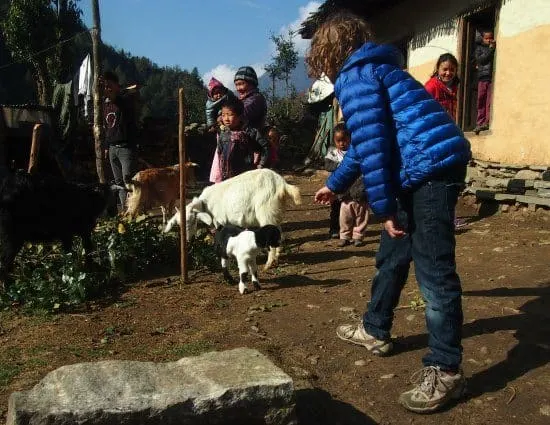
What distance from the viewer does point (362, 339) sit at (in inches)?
130

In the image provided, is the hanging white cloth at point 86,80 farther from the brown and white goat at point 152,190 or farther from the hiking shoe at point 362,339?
the hiking shoe at point 362,339

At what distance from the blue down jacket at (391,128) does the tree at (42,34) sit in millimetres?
20928

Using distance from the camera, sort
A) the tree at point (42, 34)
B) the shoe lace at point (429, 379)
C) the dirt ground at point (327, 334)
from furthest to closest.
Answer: the tree at point (42, 34)
the dirt ground at point (327, 334)
the shoe lace at point (429, 379)

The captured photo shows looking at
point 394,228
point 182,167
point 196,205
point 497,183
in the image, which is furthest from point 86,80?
point 394,228

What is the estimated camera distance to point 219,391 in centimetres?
220

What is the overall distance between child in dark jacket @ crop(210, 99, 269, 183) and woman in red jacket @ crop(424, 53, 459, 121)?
6.74 feet

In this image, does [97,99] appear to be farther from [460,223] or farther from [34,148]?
[460,223]

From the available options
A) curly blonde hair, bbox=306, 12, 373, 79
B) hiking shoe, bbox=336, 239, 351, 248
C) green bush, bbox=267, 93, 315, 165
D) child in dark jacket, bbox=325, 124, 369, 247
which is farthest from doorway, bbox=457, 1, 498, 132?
green bush, bbox=267, 93, 315, 165

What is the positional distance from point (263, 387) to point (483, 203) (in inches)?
260

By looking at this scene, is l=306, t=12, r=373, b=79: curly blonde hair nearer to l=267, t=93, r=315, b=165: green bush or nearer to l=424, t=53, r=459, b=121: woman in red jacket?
l=424, t=53, r=459, b=121: woman in red jacket

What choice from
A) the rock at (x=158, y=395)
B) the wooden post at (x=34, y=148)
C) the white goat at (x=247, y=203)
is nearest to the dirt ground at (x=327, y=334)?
the rock at (x=158, y=395)

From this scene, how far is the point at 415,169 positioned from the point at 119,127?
5.08 m

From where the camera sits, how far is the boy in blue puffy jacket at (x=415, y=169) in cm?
251

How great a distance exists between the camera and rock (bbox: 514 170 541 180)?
23.3ft
